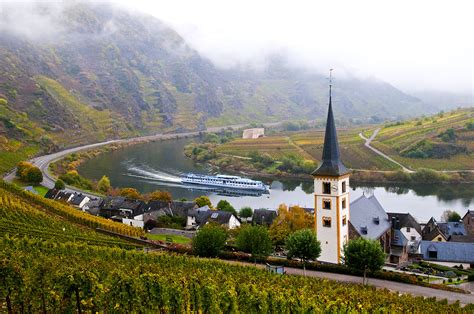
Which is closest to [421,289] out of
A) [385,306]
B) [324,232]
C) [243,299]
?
[324,232]

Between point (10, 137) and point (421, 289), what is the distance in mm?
107068

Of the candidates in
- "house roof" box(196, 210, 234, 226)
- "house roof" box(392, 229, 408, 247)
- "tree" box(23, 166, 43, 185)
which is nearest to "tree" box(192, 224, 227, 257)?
"house roof" box(196, 210, 234, 226)

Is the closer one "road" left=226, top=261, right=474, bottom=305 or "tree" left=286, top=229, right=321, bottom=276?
"road" left=226, top=261, right=474, bottom=305

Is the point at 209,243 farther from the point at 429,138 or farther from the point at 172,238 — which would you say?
the point at 429,138

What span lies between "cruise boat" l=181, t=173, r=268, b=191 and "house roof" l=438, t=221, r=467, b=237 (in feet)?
151

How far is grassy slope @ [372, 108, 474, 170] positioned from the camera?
350 feet

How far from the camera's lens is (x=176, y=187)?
9562 cm

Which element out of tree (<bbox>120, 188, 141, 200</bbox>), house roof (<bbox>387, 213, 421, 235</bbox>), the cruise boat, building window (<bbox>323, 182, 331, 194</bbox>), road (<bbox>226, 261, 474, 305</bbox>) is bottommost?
road (<bbox>226, 261, 474, 305</bbox>)

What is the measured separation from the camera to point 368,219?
135ft

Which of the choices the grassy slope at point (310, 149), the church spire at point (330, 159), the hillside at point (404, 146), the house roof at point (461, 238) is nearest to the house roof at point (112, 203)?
the church spire at point (330, 159)

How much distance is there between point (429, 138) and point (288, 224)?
82.8 m

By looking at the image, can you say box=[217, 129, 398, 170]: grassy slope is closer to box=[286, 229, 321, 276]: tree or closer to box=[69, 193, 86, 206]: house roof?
box=[69, 193, 86, 206]: house roof

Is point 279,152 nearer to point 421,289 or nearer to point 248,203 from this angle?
point 248,203

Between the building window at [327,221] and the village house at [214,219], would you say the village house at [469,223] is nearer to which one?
the building window at [327,221]
